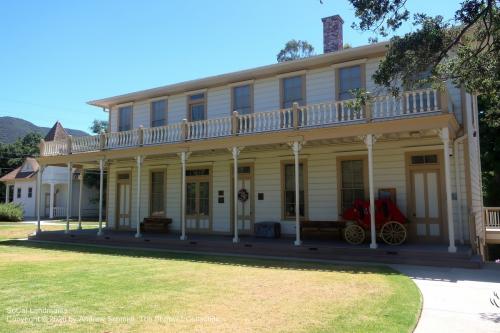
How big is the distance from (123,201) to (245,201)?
7.08 meters

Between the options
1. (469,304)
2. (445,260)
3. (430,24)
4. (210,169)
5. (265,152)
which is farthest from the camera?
(210,169)

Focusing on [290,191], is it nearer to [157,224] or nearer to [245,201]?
[245,201]

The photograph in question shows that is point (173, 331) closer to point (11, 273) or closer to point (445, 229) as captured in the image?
point (11, 273)

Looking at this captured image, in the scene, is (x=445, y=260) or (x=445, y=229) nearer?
(x=445, y=260)

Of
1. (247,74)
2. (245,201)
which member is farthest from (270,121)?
(245,201)

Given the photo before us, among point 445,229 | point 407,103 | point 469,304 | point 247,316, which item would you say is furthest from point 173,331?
point 445,229

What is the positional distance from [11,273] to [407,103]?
11113 millimetres

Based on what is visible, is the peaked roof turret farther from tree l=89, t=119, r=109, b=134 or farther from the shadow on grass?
the shadow on grass

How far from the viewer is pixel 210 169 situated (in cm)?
1841

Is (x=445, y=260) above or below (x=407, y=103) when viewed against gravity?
below

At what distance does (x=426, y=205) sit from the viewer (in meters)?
13.7

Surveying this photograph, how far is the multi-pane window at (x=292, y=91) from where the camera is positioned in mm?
16434

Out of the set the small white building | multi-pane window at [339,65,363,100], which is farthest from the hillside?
multi-pane window at [339,65,363,100]

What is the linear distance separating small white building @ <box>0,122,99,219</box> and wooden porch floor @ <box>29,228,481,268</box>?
759 inches
